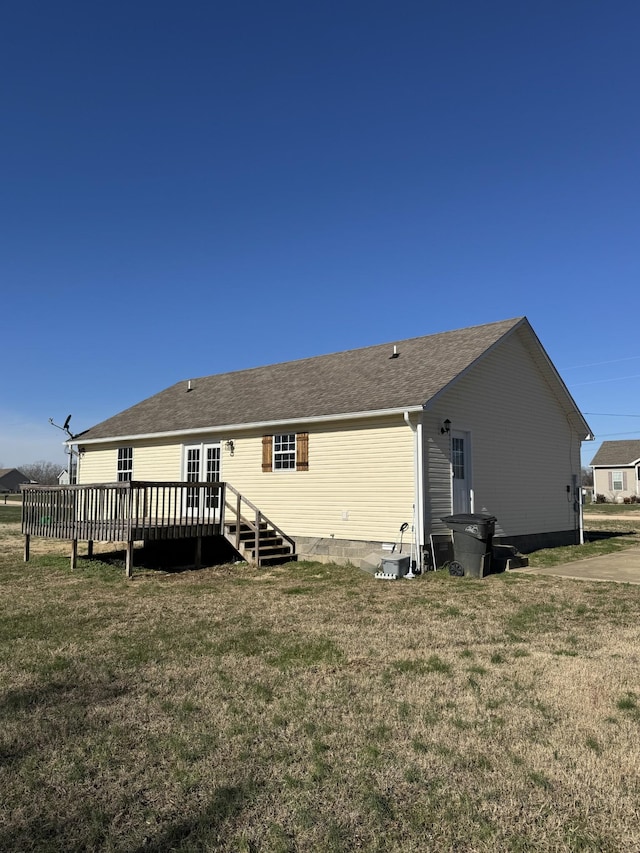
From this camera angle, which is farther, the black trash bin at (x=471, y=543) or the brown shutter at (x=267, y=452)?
the brown shutter at (x=267, y=452)

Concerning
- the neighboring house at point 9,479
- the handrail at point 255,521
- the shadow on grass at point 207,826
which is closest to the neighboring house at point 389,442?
the handrail at point 255,521

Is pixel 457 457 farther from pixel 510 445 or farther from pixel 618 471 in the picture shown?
pixel 618 471

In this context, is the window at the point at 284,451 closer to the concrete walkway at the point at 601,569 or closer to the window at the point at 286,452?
the window at the point at 286,452

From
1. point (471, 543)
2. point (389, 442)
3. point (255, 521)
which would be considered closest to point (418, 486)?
point (389, 442)

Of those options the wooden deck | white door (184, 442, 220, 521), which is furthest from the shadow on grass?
white door (184, 442, 220, 521)

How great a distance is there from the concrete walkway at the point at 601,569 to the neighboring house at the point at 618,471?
134 ft

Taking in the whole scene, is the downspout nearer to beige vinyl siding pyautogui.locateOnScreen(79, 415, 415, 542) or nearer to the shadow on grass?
beige vinyl siding pyautogui.locateOnScreen(79, 415, 415, 542)

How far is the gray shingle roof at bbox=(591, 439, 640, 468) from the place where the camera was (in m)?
51.0

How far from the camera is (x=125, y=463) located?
62.2ft

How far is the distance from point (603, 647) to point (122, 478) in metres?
15.7

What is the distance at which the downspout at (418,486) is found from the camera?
39.5 feet

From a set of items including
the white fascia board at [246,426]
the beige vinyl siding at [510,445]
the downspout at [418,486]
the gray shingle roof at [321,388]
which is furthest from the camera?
the gray shingle roof at [321,388]

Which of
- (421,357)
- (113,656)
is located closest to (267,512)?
(421,357)

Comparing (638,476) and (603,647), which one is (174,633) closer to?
(603,647)
